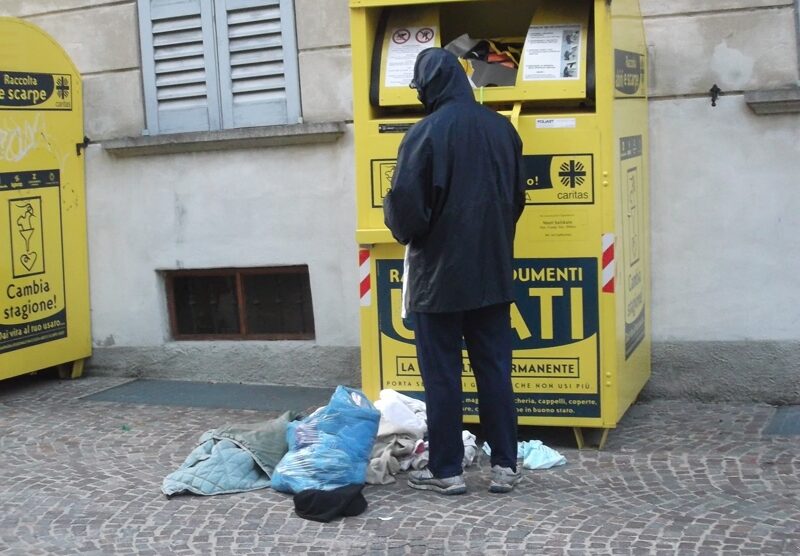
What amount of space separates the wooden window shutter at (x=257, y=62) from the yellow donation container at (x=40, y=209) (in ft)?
3.55

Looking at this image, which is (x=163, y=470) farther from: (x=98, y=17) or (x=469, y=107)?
(x=98, y=17)

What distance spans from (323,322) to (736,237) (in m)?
2.60

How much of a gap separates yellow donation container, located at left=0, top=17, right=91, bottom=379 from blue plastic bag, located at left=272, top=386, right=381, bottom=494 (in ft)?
9.39

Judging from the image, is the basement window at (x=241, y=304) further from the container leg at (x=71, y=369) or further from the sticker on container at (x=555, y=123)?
the sticker on container at (x=555, y=123)

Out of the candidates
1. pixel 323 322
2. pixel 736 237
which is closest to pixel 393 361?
pixel 323 322

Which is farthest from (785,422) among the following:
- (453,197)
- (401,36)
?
(401,36)

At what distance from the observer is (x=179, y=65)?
789 cm

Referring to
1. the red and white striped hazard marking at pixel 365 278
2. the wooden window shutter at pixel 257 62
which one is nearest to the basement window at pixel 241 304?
the wooden window shutter at pixel 257 62

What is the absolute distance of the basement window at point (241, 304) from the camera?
7797mm

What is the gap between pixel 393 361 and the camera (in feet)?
19.5

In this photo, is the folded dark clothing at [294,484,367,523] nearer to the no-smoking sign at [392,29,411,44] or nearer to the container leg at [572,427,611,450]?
the container leg at [572,427,611,450]

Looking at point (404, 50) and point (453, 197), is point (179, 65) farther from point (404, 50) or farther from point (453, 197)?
point (453, 197)

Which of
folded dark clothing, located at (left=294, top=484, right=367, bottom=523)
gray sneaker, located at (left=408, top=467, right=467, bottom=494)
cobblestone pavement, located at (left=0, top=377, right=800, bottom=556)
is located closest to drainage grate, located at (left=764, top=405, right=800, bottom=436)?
cobblestone pavement, located at (left=0, top=377, right=800, bottom=556)

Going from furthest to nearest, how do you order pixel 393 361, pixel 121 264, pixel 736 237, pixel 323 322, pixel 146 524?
pixel 121 264, pixel 323 322, pixel 736 237, pixel 393 361, pixel 146 524
